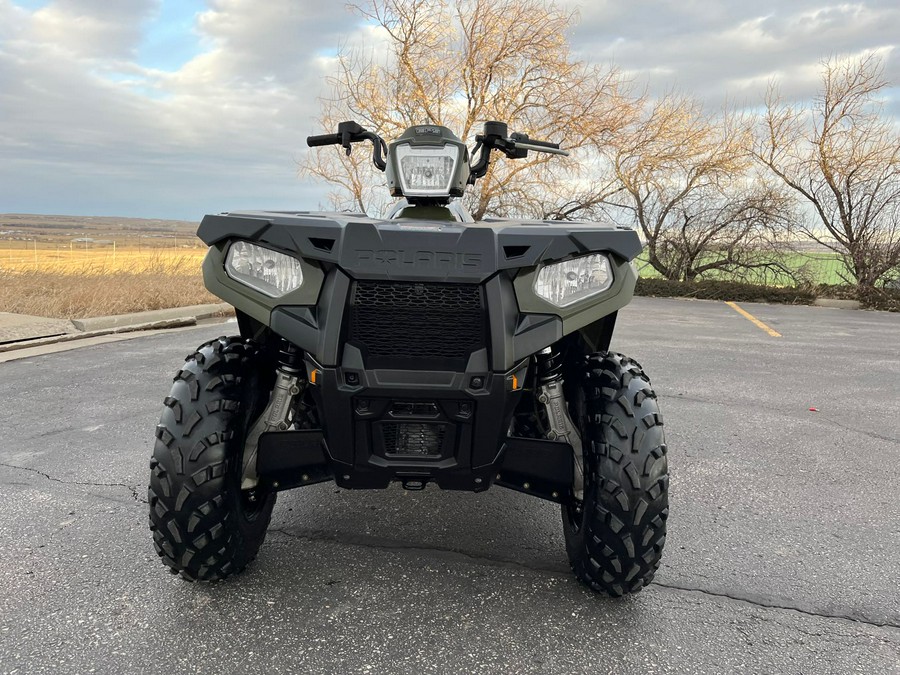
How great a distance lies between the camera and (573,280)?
2.04 meters

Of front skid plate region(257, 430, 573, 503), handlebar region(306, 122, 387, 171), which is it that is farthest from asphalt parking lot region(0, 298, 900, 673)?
handlebar region(306, 122, 387, 171)

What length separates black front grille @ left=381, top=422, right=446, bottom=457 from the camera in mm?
2045

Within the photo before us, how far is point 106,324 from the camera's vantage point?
327 inches

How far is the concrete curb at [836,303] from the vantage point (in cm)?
1340

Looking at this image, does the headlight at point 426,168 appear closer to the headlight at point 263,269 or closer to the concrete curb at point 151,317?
the headlight at point 263,269

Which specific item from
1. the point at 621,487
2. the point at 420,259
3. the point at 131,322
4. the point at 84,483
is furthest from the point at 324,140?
the point at 131,322

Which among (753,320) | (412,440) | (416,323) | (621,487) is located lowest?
(753,320)

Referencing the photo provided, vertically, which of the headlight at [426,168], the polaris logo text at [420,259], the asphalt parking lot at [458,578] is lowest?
the asphalt parking lot at [458,578]

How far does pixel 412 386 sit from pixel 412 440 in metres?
0.25

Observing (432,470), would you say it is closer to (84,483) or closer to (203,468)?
(203,468)

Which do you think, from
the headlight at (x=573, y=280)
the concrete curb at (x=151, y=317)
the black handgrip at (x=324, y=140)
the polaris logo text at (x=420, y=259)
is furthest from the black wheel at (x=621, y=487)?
the concrete curb at (x=151, y=317)

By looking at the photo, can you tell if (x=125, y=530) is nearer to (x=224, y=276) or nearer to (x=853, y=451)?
(x=224, y=276)

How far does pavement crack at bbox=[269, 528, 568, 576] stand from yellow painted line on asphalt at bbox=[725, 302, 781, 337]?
25.9 ft

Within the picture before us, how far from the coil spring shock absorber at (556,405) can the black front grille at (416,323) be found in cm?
42
